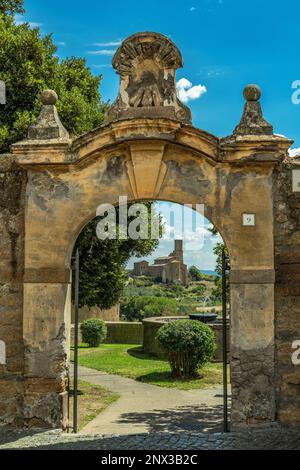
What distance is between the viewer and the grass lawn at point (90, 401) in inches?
360

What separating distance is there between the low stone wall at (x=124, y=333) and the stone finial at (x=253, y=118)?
624 inches

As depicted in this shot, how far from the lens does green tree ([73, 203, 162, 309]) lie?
1186cm

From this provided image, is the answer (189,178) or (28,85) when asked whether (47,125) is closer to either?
(189,178)

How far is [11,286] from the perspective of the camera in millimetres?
7273

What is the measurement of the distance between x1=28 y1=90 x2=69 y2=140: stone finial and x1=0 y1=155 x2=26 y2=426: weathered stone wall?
475mm

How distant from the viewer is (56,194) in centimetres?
724

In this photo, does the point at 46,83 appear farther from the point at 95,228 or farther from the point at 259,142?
the point at 259,142

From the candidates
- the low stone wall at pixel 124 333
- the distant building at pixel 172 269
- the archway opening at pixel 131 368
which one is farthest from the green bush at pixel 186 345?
the distant building at pixel 172 269

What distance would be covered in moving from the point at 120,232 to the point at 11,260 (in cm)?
527

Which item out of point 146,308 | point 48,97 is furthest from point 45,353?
point 146,308

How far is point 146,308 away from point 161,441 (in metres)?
20.4

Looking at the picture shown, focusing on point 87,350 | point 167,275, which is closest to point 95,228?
point 87,350

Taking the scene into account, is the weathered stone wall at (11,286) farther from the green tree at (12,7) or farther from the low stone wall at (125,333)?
the low stone wall at (125,333)

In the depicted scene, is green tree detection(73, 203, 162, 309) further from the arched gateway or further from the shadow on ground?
the arched gateway
